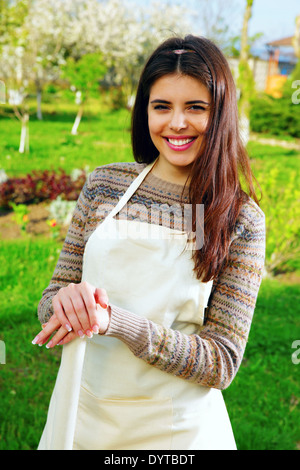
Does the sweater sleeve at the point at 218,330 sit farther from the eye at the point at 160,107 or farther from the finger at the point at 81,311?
the eye at the point at 160,107

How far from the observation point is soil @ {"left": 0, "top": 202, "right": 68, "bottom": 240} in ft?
17.1

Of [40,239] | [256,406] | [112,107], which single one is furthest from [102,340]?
[112,107]

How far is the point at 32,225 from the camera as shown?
552 centimetres

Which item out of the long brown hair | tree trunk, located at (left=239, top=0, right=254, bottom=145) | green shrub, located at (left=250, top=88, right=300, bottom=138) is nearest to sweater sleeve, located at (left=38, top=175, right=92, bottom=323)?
the long brown hair

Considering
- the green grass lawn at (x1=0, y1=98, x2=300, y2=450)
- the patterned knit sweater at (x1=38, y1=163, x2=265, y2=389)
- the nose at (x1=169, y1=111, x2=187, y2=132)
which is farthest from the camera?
the green grass lawn at (x1=0, y1=98, x2=300, y2=450)

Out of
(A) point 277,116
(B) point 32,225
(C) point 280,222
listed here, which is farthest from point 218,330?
(A) point 277,116

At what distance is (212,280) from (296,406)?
205 centimetres

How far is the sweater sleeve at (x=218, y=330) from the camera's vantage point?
4.09 feet

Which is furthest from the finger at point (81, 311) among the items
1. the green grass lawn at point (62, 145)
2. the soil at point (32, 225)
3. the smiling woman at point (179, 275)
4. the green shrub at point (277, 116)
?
the green shrub at point (277, 116)

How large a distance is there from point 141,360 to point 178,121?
67cm

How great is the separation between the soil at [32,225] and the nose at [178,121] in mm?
3904

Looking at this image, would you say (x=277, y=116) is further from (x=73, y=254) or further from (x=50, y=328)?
(x=50, y=328)

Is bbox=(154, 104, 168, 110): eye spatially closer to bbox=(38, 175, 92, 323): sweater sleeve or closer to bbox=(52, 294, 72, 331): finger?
bbox=(38, 175, 92, 323): sweater sleeve

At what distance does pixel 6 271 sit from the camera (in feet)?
14.2
